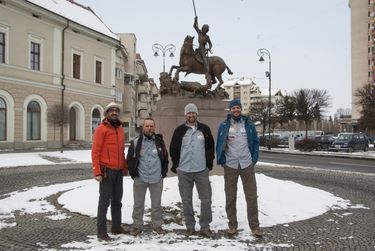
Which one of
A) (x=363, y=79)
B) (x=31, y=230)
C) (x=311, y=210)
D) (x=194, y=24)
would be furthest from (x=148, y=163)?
(x=363, y=79)

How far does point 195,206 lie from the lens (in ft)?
25.2

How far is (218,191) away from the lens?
8352 millimetres

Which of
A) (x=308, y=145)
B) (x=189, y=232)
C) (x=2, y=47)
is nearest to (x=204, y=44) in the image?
(x=189, y=232)

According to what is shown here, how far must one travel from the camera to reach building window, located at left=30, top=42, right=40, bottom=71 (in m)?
33.1

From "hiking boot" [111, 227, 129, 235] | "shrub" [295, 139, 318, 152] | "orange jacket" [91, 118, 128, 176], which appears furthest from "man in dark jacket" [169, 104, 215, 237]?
"shrub" [295, 139, 318, 152]

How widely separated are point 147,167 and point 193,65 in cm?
494

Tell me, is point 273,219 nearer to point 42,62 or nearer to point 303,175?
point 303,175

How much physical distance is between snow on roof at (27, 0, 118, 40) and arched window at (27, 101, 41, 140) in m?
7.64

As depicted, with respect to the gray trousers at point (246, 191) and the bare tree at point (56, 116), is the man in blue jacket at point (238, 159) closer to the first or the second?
the gray trousers at point (246, 191)

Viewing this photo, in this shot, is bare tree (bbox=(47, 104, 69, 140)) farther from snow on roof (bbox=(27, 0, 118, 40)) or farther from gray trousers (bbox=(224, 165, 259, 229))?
gray trousers (bbox=(224, 165, 259, 229))

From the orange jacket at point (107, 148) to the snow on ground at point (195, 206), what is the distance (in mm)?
1010

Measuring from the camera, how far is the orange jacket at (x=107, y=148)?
612 cm

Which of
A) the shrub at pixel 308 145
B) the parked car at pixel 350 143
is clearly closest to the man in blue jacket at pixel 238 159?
the shrub at pixel 308 145

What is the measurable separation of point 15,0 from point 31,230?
2778 cm
